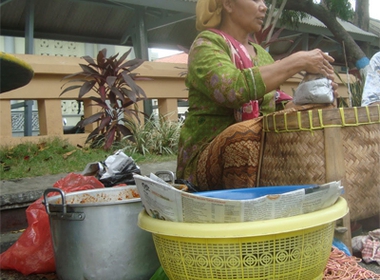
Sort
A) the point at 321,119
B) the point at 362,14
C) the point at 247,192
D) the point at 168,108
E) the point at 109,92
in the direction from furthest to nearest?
the point at 362,14
the point at 168,108
the point at 109,92
the point at 321,119
the point at 247,192

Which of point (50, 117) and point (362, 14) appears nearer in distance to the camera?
point (50, 117)

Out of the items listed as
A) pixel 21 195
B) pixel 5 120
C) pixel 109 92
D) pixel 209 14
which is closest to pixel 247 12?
pixel 209 14

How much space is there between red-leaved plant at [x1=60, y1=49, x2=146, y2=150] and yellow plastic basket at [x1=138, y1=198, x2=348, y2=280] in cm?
304

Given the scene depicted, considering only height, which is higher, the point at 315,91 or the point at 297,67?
the point at 297,67

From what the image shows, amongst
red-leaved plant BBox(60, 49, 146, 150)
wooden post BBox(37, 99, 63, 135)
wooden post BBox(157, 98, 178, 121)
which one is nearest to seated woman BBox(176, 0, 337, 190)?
red-leaved plant BBox(60, 49, 146, 150)

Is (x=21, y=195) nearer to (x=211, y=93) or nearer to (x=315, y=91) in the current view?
(x=211, y=93)

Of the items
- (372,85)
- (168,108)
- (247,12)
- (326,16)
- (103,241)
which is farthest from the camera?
(326,16)

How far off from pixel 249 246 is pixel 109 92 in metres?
3.52

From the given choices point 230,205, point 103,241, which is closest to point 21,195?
point 103,241

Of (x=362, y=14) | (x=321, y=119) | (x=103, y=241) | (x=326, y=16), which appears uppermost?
(x=362, y=14)

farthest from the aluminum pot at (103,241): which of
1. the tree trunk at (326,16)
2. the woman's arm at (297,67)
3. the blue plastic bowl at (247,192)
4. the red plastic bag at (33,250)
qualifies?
the tree trunk at (326,16)

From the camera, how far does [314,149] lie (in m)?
1.67

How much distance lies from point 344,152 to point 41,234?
4.32ft

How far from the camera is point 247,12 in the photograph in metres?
2.12
